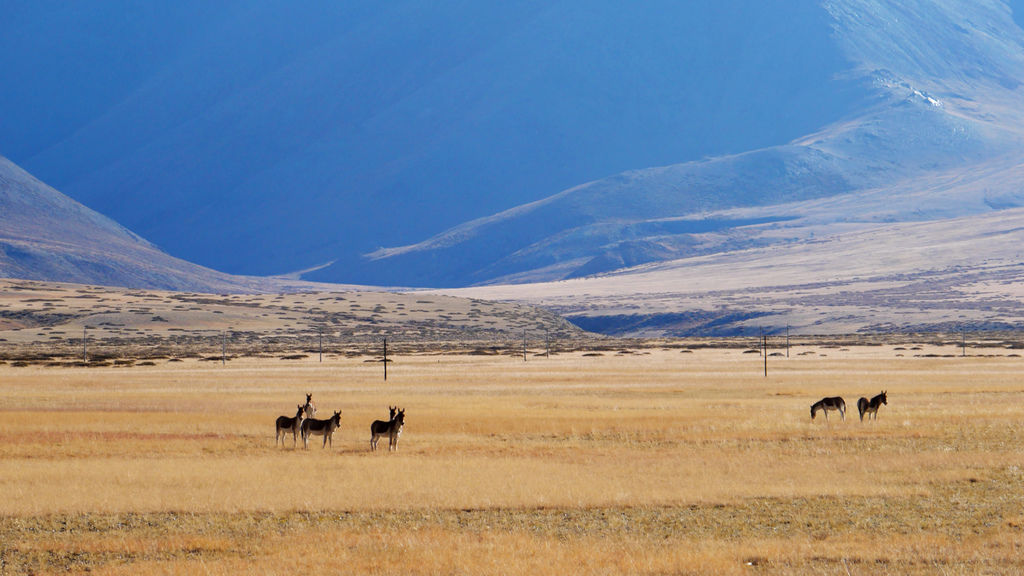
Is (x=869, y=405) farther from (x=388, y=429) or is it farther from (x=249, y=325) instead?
(x=249, y=325)

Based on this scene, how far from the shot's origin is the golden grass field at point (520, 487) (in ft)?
53.2

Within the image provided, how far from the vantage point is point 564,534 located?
18.0 metres

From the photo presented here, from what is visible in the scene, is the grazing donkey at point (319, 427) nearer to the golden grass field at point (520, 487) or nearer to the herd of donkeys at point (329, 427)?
the herd of donkeys at point (329, 427)

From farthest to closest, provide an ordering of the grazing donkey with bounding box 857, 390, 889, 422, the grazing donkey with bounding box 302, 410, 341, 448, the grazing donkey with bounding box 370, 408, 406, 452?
the grazing donkey with bounding box 857, 390, 889, 422
the grazing donkey with bounding box 302, 410, 341, 448
the grazing donkey with bounding box 370, 408, 406, 452

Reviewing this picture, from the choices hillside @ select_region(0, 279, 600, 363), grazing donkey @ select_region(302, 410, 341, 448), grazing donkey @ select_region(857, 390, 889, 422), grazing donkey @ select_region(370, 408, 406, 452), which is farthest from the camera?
hillside @ select_region(0, 279, 600, 363)

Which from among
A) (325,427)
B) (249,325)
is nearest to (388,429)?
(325,427)

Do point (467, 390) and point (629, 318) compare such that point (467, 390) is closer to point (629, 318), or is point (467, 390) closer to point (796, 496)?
point (796, 496)

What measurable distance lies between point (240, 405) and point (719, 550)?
2747 cm

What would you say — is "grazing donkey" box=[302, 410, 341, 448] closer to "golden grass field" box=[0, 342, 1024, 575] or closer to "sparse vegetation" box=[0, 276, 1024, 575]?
"golden grass field" box=[0, 342, 1024, 575]

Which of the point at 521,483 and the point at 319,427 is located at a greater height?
the point at 319,427

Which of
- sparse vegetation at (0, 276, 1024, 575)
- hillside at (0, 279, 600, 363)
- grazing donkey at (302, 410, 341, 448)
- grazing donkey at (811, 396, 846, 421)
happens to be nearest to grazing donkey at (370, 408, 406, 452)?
sparse vegetation at (0, 276, 1024, 575)

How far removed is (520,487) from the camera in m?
21.8

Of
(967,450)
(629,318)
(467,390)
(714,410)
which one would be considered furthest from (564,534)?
(629,318)

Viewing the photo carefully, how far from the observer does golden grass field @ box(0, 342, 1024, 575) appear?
16.2 meters
